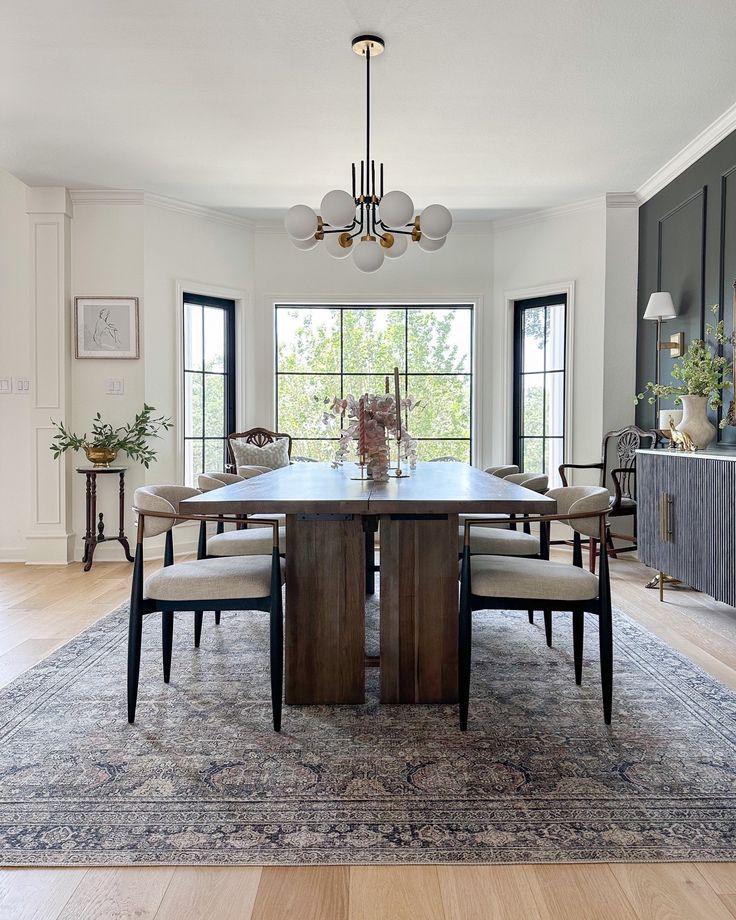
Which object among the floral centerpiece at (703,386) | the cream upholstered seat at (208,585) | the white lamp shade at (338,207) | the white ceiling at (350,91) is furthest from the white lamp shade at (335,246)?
the floral centerpiece at (703,386)

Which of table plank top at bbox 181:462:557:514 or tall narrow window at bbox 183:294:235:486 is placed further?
tall narrow window at bbox 183:294:235:486

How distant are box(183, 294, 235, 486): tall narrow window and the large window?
0.47 metres

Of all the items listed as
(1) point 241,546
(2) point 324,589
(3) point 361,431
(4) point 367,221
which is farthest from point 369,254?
(2) point 324,589

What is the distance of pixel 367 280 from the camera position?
20.8 feet

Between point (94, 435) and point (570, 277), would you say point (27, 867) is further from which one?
point (570, 277)

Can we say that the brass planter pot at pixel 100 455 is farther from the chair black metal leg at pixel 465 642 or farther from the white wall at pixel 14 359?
the chair black metal leg at pixel 465 642

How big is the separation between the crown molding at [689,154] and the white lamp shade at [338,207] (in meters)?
2.42

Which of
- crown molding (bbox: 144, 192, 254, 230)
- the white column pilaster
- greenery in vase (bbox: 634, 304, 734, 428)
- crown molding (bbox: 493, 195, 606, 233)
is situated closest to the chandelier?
greenery in vase (bbox: 634, 304, 734, 428)

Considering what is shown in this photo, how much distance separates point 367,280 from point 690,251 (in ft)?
9.11

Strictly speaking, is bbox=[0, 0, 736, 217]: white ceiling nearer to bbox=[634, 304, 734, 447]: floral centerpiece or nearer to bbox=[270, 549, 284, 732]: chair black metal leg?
bbox=[634, 304, 734, 447]: floral centerpiece

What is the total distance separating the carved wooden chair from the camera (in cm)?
489

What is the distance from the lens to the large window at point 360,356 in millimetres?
6438

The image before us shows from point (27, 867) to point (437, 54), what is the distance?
362cm

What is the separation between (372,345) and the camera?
6.46 m
